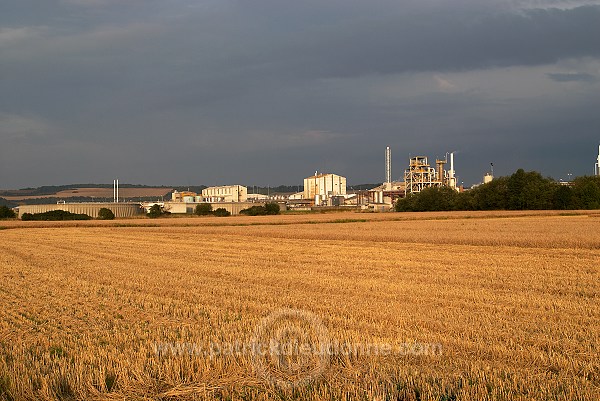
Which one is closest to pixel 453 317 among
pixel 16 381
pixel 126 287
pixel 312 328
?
pixel 312 328

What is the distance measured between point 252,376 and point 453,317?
6.55m

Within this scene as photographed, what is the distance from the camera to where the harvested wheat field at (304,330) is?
7840 mm

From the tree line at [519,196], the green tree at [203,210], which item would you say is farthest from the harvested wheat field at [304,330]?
the green tree at [203,210]

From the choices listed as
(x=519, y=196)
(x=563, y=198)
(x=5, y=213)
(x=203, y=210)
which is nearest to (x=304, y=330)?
(x=519, y=196)

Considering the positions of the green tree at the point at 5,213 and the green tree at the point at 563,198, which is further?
the green tree at the point at 5,213

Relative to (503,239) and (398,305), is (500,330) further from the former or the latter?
(503,239)

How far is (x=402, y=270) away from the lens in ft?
76.0

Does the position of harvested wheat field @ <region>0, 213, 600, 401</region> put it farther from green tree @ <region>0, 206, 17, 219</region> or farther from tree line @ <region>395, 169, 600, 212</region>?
green tree @ <region>0, 206, 17, 219</region>

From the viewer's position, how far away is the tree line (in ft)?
329

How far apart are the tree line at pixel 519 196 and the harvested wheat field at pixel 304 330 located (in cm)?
8094

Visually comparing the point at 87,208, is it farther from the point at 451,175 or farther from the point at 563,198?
the point at 563,198

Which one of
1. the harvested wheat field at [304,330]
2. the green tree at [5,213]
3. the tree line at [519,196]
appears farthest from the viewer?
the green tree at [5,213]

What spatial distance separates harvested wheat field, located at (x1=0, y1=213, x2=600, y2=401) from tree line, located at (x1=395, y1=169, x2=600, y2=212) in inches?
3187

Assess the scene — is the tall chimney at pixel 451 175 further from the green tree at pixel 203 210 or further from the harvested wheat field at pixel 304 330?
the harvested wheat field at pixel 304 330
